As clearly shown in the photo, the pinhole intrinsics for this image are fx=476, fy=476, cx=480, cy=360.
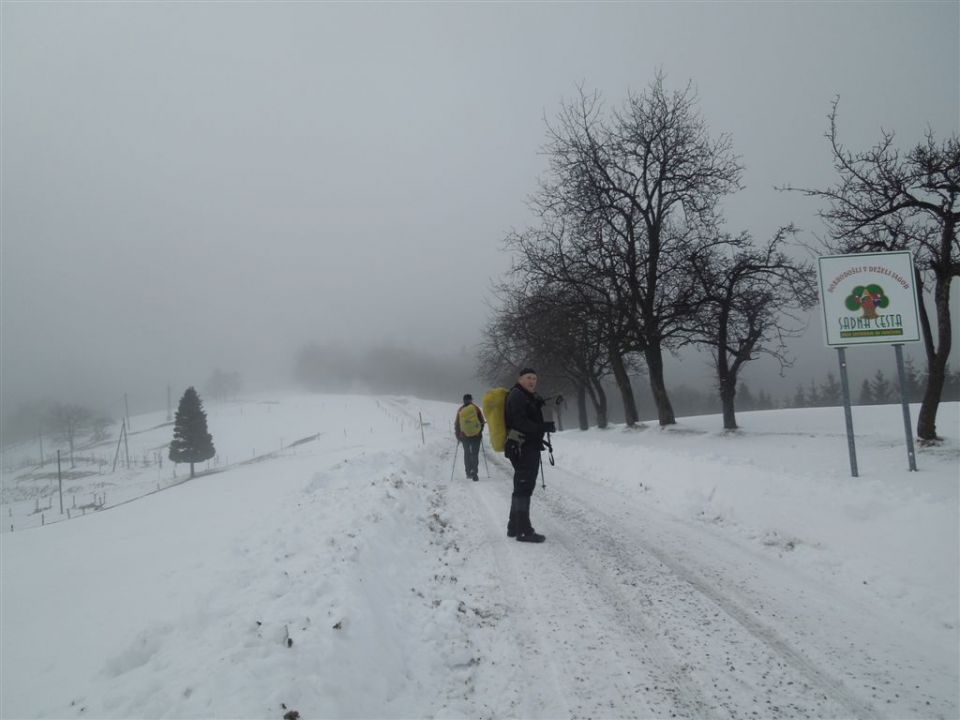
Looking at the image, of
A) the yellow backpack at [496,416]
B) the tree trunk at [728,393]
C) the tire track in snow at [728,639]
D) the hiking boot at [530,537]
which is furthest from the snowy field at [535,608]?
the tree trunk at [728,393]

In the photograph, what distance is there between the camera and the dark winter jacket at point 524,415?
267 inches

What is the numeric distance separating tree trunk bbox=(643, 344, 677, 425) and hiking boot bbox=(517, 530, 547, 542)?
13.8m

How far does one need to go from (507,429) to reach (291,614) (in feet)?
12.2

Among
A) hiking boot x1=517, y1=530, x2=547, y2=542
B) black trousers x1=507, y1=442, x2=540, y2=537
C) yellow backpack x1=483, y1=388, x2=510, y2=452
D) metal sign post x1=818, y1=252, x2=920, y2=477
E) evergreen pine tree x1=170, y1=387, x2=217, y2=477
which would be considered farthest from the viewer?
evergreen pine tree x1=170, y1=387, x2=217, y2=477

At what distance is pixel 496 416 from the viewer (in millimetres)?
6973

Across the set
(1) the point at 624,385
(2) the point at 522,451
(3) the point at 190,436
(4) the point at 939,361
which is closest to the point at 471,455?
(2) the point at 522,451

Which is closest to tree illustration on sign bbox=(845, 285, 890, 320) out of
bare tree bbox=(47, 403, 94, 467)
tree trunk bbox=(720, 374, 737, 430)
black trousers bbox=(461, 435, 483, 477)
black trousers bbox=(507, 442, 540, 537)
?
black trousers bbox=(507, 442, 540, 537)

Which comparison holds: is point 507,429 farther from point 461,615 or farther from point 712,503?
point 712,503

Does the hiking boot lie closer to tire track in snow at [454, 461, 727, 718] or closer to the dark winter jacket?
tire track in snow at [454, 461, 727, 718]

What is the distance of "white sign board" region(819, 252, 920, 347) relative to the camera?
7688 millimetres

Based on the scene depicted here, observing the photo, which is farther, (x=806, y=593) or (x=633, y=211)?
(x=633, y=211)

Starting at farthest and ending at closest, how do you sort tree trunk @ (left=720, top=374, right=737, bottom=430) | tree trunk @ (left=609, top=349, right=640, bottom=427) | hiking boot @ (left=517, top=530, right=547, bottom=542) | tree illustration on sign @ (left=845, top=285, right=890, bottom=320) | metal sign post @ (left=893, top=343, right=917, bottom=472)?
1. tree trunk @ (left=609, top=349, right=640, bottom=427)
2. tree trunk @ (left=720, top=374, right=737, bottom=430)
3. tree illustration on sign @ (left=845, top=285, right=890, bottom=320)
4. metal sign post @ (left=893, top=343, right=917, bottom=472)
5. hiking boot @ (left=517, top=530, right=547, bottom=542)

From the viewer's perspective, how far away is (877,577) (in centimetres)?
473

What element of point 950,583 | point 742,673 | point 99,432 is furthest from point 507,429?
point 99,432
